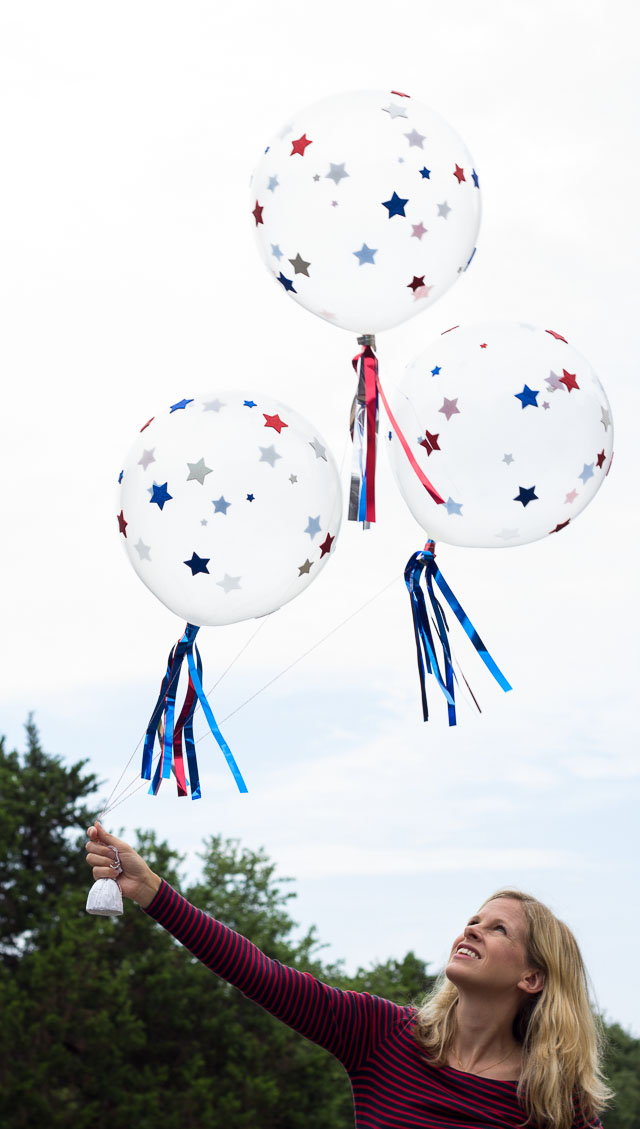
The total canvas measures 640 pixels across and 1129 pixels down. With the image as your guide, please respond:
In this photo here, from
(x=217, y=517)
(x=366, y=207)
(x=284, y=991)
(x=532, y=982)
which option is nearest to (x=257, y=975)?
(x=284, y=991)

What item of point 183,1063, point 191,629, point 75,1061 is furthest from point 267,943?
point 191,629

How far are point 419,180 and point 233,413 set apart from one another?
0.78m

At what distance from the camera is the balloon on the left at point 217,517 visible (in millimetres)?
3100

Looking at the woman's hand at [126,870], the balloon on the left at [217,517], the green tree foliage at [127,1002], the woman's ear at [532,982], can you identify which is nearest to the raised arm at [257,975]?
the woman's hand at [126,870]

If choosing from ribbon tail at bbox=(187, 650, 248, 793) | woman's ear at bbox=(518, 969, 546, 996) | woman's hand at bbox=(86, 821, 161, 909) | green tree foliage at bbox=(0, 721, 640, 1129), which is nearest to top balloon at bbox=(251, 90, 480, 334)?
ribbon tail at bbox=(187, 650, 248, 793)

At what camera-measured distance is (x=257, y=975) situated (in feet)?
7.66

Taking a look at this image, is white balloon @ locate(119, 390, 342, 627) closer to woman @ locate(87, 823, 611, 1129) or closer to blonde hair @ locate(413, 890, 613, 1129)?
woman @ locate(87, 823, 611, 1129)

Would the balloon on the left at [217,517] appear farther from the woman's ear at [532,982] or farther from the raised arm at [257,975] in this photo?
the woman's ear at [532,982]

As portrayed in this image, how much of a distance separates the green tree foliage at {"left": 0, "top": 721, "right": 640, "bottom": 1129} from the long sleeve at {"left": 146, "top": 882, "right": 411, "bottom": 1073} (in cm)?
1335

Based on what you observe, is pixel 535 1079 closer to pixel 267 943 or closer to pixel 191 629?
pixel 191 629

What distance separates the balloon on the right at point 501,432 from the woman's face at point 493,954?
1.21 meters

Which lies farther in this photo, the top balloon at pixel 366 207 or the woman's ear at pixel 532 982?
the top balloon at pixel 366 207

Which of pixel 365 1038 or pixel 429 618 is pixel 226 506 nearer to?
pixel 429 618

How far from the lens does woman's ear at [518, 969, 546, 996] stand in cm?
233
